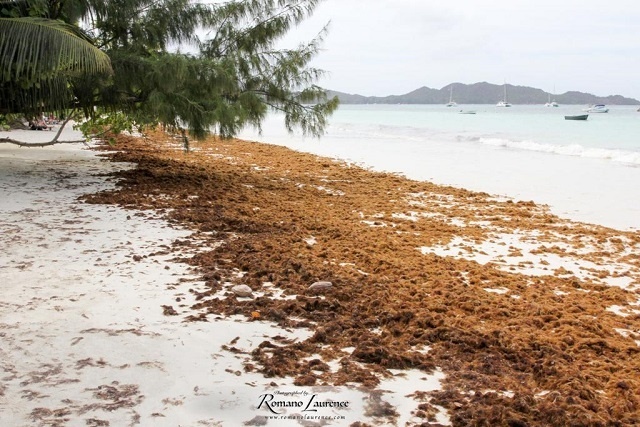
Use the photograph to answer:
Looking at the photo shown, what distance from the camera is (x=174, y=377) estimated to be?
2490 millimetres

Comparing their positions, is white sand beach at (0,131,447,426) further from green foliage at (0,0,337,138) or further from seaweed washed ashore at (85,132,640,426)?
green foliage at (0,0,337,138)

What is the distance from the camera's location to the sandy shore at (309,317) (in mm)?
2297

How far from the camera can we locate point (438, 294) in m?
3.71

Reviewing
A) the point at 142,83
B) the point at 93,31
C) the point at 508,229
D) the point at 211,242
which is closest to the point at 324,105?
the point at 142,83

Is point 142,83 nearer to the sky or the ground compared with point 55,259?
nearer to the sky

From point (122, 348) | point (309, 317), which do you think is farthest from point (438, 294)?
point (122, 348)

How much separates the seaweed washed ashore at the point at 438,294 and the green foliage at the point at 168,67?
1.55 metres

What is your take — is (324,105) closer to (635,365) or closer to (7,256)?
(7,256)

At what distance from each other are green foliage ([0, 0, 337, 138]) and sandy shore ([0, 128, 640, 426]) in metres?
1.93

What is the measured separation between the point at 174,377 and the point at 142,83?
6.59 metres

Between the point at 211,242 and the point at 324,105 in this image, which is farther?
the point at 324,105

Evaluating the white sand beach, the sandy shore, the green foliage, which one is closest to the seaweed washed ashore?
the sandy shore

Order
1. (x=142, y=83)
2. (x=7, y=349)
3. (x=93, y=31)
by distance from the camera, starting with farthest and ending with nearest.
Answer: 1. (x=93, y=31)
2. (x=142, y=83)
3. (x=7, y=349)

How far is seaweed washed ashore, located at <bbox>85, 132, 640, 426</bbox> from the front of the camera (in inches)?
98.3
